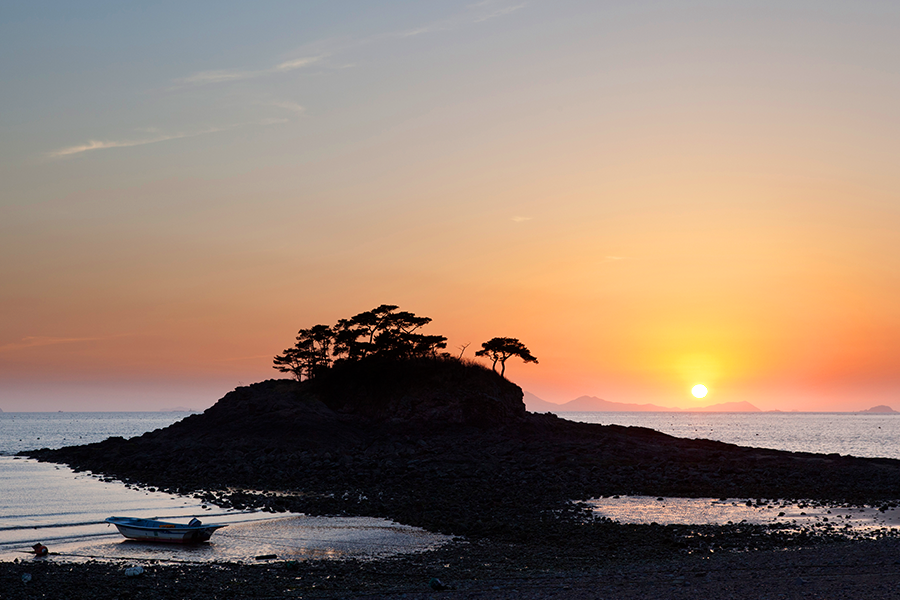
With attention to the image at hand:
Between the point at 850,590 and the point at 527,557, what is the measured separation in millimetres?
10638

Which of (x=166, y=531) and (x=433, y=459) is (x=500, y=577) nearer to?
(x=166, y=531)

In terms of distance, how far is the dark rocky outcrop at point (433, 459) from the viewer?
41469mm

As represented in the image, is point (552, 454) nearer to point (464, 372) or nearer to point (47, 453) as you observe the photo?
point (464, 372)

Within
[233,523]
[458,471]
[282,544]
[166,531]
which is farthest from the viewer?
[458,471]

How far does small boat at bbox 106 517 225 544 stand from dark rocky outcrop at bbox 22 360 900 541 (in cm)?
1011

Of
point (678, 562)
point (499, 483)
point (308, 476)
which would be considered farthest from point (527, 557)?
point (308, 476)

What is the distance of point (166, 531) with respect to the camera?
2892cm

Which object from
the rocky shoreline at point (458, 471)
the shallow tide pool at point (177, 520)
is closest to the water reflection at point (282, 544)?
the shallow tide pool at point (177, 520)

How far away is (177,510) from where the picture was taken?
1565 inches

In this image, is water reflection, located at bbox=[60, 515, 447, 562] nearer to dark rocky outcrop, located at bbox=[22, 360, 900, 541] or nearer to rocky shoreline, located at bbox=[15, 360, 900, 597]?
rocky shoreline, located at bbox=[15, 360, 900, 597]

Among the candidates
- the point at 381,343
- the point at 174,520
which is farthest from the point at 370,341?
the point at 174,520

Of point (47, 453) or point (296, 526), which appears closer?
point (296, 526)

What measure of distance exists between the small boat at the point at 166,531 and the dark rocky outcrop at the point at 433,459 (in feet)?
33.2

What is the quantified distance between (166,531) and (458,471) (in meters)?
26.5
